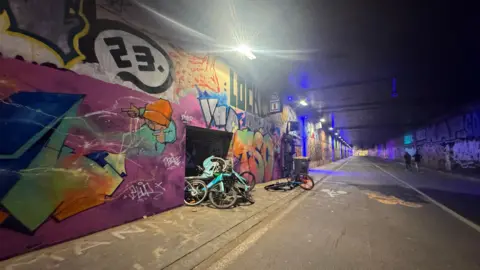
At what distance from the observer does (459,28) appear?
710cm

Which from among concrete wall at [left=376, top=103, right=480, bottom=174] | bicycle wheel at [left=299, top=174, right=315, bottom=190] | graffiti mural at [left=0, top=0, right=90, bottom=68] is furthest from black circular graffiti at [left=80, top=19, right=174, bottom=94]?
concrete wall at [left=376, top=103, right=480, bottom=174]

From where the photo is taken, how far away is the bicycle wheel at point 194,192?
7348 millimetres

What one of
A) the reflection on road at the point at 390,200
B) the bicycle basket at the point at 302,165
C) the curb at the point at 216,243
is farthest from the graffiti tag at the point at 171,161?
the bicycle basket at the point at 302,165

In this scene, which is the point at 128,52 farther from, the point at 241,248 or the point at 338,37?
the point at 338,37

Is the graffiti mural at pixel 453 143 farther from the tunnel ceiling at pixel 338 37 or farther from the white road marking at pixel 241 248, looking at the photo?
the white road marking at pixel 241 248

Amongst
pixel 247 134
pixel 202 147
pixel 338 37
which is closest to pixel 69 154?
pixel 202 147

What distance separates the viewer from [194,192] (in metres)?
7.35

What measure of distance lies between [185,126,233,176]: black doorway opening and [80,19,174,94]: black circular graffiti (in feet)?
13.4

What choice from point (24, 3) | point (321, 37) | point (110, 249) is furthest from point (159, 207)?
point (321, 37)

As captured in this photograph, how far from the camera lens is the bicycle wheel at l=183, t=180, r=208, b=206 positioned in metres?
7.35

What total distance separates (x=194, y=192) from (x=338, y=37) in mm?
7339

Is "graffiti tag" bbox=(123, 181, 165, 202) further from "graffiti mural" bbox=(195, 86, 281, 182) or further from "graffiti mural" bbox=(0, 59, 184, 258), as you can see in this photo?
"graffiti mural" bbox=(195, 86, 281, 182)

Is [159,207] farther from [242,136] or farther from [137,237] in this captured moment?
[242,136]

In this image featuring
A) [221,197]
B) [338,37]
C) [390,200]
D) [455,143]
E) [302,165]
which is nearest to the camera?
[221,197]
